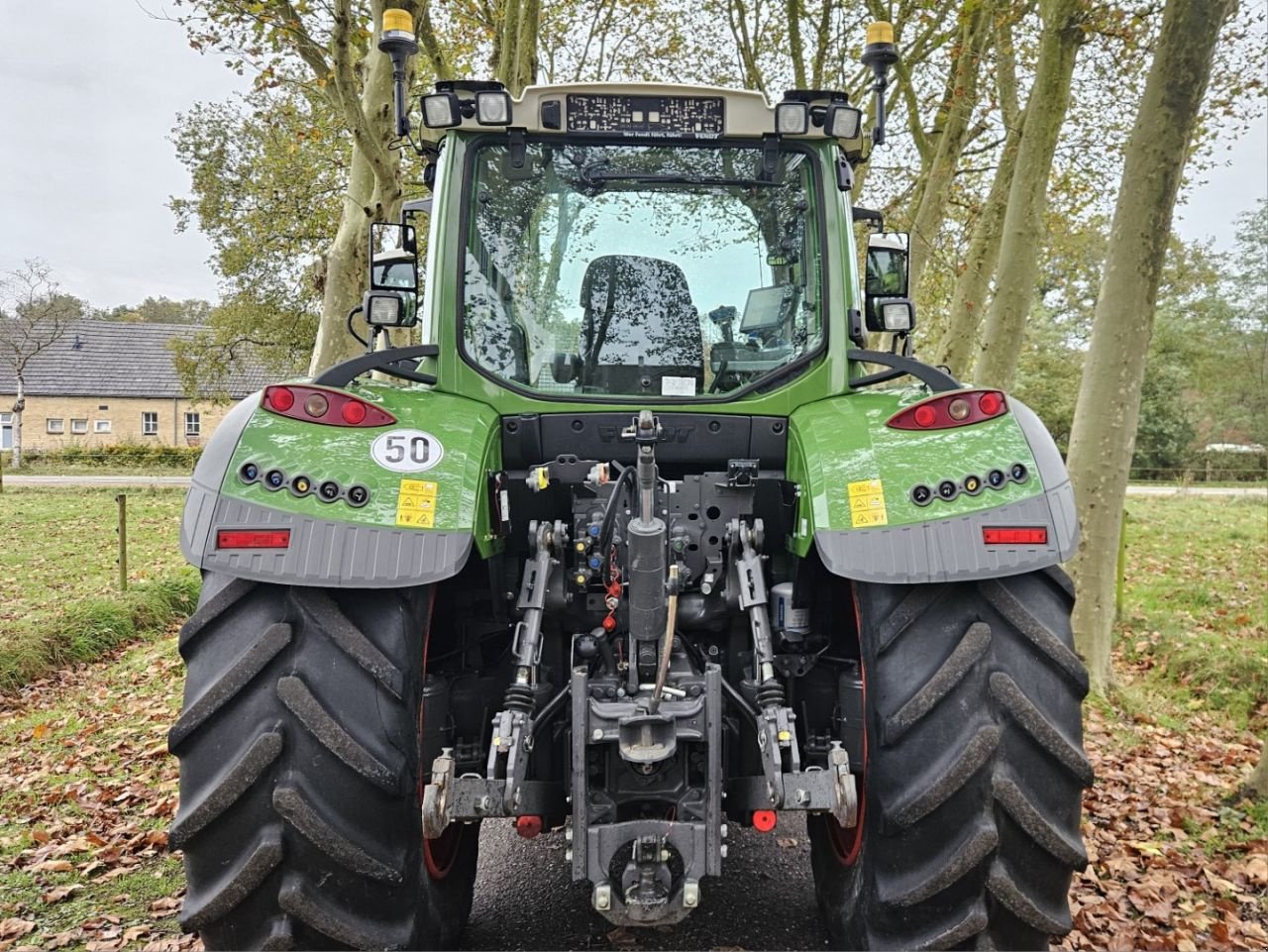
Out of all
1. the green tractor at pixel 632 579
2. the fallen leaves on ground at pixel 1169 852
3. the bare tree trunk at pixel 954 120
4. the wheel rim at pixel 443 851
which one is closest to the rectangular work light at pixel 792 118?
the green tractor at pixel 632 579

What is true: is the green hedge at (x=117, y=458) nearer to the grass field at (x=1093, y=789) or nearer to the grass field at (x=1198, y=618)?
the grass field at (x=1093, y=789)

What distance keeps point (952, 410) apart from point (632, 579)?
1002 mm

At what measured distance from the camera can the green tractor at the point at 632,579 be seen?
7.37 ft

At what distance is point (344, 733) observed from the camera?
7.29 feet

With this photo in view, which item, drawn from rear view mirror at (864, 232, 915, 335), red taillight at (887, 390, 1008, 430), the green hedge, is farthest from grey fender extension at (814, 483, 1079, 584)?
the green hedge

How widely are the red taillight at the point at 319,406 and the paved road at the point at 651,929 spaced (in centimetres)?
182

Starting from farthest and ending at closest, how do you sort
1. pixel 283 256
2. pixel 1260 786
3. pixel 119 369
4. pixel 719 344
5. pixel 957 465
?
1. pixel 119 369
2. pixel 283 256
3. pixel 1260 786
4. pixel 719 344
5. pixel 957 465

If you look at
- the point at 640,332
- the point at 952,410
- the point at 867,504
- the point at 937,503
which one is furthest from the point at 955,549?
the point at 640,332

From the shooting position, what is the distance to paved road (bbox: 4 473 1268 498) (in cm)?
2242

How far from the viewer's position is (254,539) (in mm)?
2297

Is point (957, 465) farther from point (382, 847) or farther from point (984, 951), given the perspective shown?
point (382, 847)

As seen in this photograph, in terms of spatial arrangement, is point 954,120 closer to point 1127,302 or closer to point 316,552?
point 1127,302

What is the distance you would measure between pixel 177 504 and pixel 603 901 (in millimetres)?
17971

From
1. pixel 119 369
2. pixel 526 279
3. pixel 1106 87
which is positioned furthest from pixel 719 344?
pixel 119 369
